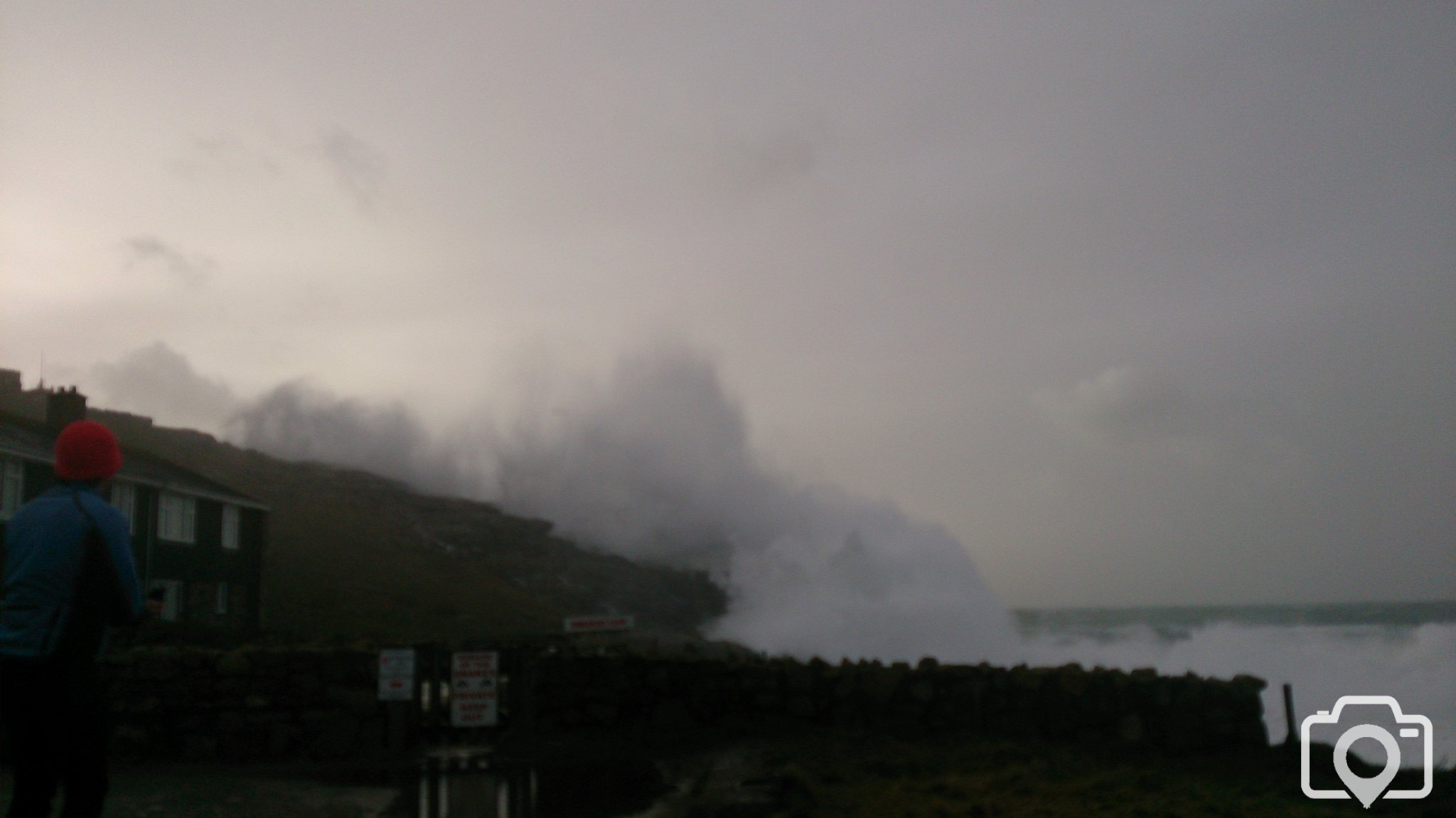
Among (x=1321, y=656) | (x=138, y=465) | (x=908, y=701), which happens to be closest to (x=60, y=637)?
(x=908, y=701)

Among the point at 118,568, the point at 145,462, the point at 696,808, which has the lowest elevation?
the point at 696,808

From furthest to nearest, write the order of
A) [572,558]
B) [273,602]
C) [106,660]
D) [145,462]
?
[572,558], [273,602], [145,462], [106,660]

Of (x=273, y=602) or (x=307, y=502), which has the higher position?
(x=307, y=502)

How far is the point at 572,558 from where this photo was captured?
89812 mm

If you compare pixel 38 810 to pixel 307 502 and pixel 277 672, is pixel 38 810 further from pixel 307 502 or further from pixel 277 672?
pixel 307 502

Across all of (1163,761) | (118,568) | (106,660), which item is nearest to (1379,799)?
(1163,761)

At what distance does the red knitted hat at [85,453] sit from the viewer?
16.5 feet

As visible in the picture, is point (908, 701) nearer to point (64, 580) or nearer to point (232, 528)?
point (64, 580)

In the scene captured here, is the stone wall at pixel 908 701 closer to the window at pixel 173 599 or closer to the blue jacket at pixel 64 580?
the blue jacket at pixel 64 580

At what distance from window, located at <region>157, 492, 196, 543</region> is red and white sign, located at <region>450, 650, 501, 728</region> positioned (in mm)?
25820

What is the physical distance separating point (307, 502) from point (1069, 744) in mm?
72878

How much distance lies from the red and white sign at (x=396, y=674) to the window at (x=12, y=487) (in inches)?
773

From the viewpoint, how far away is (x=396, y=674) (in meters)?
14.7

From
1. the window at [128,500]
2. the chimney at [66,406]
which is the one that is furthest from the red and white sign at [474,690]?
the window at [128,500]
